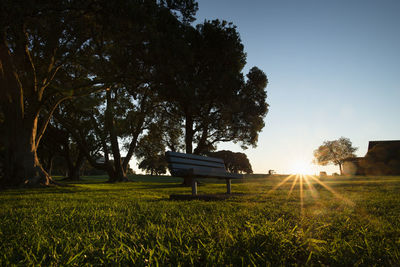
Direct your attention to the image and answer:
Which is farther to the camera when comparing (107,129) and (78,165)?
(78,165)

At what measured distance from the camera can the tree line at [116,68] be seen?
992cm

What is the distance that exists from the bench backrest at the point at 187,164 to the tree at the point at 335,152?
82.9 m

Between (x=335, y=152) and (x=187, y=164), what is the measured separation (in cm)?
8701

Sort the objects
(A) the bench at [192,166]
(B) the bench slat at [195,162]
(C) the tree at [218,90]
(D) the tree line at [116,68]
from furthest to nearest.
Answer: (C) the tree at [218,90] < (D) the tree line at [116,68] < (B) the bench slat at [195,162] < (A) the bench at [192,166]

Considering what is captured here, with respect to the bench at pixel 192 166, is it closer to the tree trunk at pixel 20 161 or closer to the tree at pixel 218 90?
the tree at pixel 218 90

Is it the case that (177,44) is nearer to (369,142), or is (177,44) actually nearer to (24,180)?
(24,180)

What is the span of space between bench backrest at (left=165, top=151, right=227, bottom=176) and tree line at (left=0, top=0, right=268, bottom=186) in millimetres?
6215

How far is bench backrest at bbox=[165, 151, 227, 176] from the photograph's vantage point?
19.6 ft

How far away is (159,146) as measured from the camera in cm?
→ 2694

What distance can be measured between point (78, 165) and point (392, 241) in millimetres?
37062

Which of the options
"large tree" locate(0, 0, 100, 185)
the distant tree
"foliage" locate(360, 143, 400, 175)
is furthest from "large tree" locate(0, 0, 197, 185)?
the distant tree

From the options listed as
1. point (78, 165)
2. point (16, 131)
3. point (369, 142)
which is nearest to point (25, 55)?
point (16, 131)

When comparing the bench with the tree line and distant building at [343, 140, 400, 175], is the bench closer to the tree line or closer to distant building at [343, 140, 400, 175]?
the tree line

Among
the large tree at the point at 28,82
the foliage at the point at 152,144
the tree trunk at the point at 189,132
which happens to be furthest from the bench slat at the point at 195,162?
the foliage at the point at 152,144
